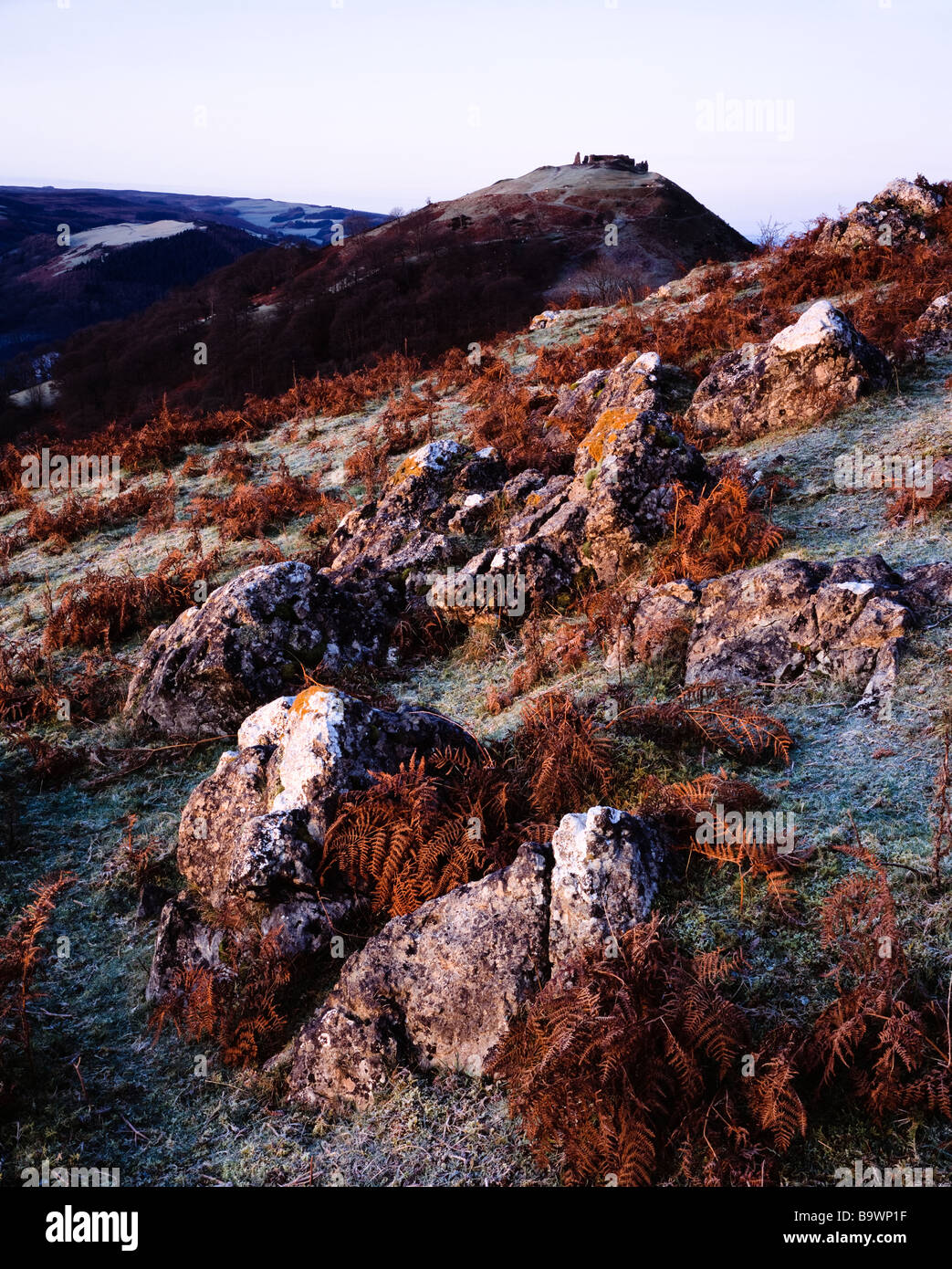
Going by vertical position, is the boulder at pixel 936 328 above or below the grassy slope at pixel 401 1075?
above

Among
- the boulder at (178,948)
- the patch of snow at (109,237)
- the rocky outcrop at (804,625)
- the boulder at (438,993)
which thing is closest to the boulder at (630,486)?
the rocky outcrop at (804,625)

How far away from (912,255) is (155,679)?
19.2 metres

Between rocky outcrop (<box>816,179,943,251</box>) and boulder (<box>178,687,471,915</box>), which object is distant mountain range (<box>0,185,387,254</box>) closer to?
rocky outcrop (<box>816,179,943,251</box>)

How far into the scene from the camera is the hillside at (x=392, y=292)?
1193 inches

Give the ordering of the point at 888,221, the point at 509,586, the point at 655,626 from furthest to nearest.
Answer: the point at 888,221 → the point at 509,586 → the point at 655,626

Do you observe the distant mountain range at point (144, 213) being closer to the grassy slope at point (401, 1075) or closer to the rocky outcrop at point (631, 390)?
the rocky outcrop at point (631, 390)

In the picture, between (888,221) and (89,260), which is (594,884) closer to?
(888,221)

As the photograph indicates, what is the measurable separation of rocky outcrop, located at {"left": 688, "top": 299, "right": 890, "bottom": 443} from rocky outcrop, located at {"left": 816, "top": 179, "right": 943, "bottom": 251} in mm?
9619

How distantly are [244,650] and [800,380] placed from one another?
9324 mm

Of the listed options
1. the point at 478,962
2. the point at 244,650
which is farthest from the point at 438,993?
the point at 244,650

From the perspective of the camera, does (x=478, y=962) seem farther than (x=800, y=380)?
No

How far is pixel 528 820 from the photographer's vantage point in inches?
203

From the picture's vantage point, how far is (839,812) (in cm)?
480

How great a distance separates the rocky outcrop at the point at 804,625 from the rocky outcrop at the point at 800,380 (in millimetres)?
5656
